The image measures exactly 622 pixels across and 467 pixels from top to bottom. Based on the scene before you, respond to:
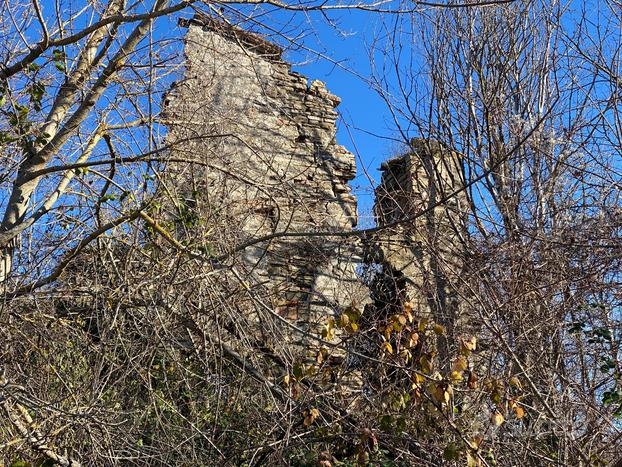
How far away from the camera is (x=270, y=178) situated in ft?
19.0

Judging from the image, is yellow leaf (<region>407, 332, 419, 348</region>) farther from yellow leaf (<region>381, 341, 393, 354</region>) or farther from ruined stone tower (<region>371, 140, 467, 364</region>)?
ruined stone tower (<region>371, 140, 467, 364</region>)

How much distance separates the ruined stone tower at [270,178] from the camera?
5.28m

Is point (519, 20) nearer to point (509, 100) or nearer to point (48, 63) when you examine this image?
point (509, 100)

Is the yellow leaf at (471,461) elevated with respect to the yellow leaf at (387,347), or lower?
lower

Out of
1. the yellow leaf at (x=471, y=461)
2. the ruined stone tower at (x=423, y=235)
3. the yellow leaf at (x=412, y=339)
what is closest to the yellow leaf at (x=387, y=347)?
the yellow leaf at (x=412, y=339)

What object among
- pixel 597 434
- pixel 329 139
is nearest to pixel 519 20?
pixel 329 139

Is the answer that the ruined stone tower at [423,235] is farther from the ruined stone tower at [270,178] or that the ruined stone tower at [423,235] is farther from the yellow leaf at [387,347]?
the yellow leaf at [387,347]

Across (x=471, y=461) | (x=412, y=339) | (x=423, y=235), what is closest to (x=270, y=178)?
(x=423, y=235)

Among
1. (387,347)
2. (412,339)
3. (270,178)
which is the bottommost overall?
(387,347)

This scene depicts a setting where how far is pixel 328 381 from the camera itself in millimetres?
4934

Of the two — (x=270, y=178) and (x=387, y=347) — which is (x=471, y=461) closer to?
(x=387, y=347)

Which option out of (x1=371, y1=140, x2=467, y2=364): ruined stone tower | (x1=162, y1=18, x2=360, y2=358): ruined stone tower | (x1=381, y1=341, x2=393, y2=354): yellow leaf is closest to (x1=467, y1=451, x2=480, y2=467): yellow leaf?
(x1=381, y1=341, x2=393, y2=354): yellow leaf

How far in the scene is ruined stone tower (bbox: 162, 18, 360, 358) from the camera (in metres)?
5.28

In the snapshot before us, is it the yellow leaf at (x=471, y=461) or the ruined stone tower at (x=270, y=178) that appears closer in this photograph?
the yellow leaf at (x=471, y=461)
